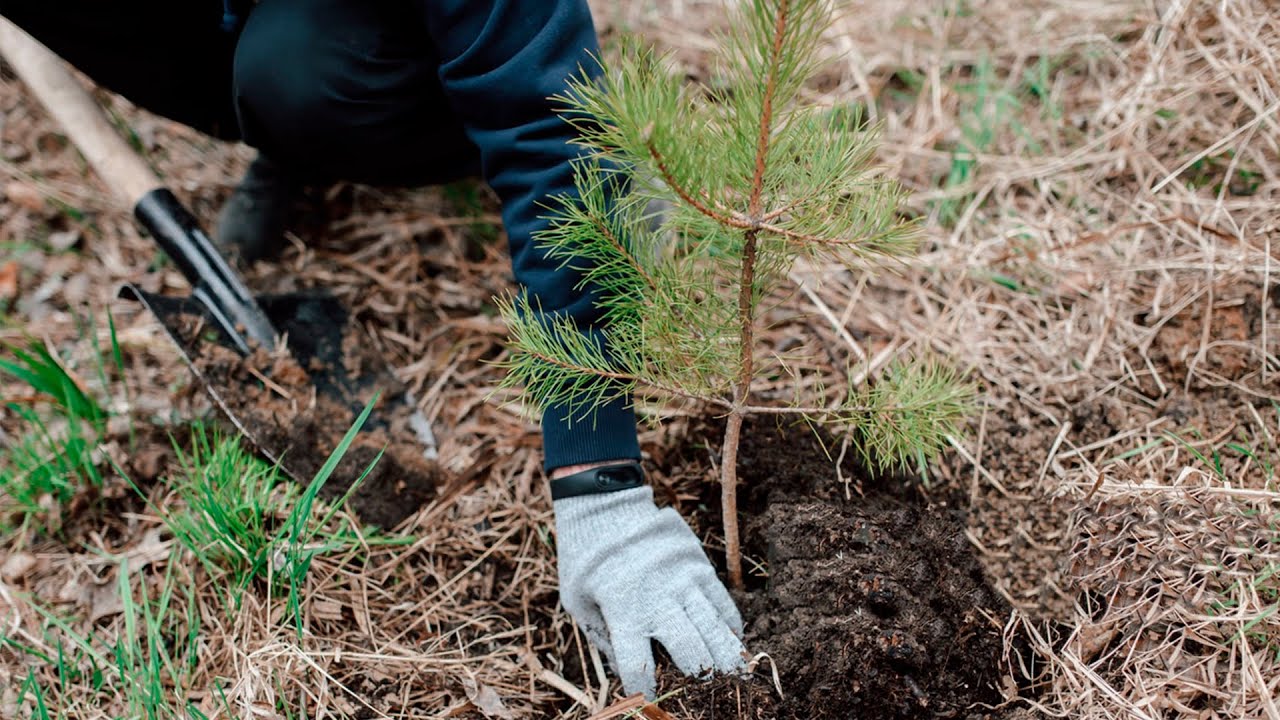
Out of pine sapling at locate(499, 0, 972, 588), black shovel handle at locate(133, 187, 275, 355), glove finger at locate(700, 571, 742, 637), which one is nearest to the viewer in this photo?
pine sapling at locate(499, 0, 972, 588)

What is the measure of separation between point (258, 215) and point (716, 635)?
57.0 inches

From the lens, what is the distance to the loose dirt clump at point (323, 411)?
1.49m

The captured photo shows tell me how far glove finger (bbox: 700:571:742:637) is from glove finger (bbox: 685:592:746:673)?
0.05 ft

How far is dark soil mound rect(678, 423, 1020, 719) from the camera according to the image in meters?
1.10

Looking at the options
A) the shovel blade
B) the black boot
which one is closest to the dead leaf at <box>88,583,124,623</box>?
the shovel blade

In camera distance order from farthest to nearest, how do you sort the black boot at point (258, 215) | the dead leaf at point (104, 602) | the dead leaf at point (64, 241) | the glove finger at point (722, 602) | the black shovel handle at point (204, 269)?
the dead leaf at point (64, 241)
the black boot at point (258, 215)
the black shovel handle at point (204, 269)
the dead leaf at point (104, 602)
the glove finger at point (722, 602)

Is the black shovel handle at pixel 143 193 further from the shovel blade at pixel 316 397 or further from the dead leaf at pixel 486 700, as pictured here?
the dead leaf at pixel 486 700

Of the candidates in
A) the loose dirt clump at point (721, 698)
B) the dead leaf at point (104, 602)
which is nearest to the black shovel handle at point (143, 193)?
the dead leaf at point (104, 602)

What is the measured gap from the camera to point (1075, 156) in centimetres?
176

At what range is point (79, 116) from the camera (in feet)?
5.84

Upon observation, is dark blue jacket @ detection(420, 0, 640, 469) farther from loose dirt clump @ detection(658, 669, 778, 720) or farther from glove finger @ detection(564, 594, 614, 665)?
loose dirt clump @ detection(658, 669, 778, 720)

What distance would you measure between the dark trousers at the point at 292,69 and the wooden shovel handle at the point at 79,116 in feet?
0.45

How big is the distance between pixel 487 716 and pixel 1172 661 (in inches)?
37.5

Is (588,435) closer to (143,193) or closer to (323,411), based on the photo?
(323,411)
